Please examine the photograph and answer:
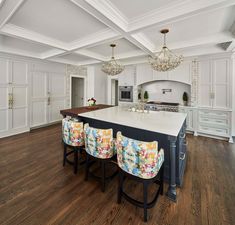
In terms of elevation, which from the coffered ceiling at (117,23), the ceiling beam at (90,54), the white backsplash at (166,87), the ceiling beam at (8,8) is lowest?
the white backsplash at (166,87)

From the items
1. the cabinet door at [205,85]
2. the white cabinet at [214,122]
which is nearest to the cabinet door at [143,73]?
the cabinet door at [205,85]

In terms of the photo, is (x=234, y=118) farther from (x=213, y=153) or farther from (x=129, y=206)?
(x=129, y=206)

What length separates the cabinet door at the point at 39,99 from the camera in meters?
4.93

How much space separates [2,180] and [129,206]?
2.05 metres

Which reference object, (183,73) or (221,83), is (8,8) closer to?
(183,73)

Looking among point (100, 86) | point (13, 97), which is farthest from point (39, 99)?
point (100, 86)

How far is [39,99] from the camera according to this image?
512cm

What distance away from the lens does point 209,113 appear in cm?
418

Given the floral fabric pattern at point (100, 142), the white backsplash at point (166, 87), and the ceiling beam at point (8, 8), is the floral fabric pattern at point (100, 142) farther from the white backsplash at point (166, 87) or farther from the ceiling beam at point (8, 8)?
the white backsplash at point (166, 87)

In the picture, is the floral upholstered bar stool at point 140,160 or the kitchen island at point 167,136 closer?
the floral upholstered bar stool at point 140,160

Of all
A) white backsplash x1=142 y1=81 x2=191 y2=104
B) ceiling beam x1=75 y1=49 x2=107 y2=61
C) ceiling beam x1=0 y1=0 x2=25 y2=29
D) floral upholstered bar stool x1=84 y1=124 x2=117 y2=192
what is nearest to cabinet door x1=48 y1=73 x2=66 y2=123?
ceiling beam x1=75 y1=49 x2=107 y2=61

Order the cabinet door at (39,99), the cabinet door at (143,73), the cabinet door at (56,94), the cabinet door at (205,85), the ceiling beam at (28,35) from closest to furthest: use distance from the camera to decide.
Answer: the ceiling beam at (28,35) → the cabinet door at (205,85) → the cabinet door at (39,99) → the cabinet door at (143,73) → the cabinet door at (56,94)

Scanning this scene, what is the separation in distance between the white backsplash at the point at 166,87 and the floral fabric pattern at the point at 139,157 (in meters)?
4.03

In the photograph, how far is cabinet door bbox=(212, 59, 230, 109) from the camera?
12.9 ft
